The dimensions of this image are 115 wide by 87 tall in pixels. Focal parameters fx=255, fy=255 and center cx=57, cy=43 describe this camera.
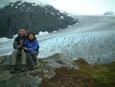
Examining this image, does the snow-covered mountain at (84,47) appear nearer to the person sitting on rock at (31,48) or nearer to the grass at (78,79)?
the grass at (78,79)

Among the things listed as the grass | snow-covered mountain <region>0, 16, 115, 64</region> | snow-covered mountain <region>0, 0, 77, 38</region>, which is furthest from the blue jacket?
snow-covered mountain <region>0, 0, 77, 38</region>

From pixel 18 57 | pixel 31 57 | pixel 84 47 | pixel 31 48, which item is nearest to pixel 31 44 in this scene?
pixel 31 48

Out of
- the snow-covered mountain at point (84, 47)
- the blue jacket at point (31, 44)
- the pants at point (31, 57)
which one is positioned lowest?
the snow-covered mountain at point (84, 47)

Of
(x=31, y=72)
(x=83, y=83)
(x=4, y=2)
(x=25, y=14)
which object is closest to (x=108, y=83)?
(x=83, y=83)

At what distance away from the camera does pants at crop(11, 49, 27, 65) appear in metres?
13.6

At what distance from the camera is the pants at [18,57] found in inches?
534

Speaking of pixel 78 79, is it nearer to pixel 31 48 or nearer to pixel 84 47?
pixel 31 48

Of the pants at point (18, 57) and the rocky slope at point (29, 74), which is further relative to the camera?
the pants at point (18, 57)

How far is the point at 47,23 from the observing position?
12800 cm

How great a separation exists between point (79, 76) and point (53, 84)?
1.81m

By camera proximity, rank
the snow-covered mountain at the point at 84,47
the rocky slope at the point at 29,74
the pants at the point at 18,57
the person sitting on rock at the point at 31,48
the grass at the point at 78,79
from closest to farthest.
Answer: the rocky slope at the point at 29,74
the pants at the point at 18,57
the grass at the point at 78,79
the person sitting on rock at the point at 31,48
the snow-covered mountain at the point at 84,47

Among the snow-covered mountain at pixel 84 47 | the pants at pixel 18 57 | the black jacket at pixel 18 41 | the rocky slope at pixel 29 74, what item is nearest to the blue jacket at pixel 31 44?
the black jacket at pixel 18 41

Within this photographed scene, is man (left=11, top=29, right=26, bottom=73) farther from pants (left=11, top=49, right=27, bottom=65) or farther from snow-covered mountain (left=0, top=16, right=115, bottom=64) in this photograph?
snow-covered mountain (left=0, top=16, right=115, bottom=64)

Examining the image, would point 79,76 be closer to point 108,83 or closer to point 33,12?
point 108,83
